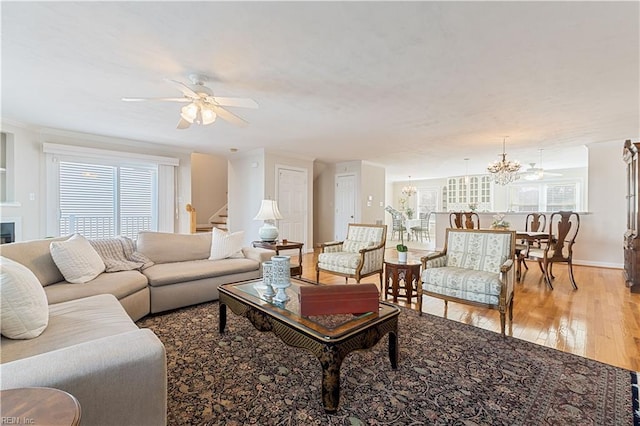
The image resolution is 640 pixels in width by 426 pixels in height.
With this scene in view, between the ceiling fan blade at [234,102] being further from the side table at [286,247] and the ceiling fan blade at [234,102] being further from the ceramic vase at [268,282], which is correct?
the side table at [286,247]

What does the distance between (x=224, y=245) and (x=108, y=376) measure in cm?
258

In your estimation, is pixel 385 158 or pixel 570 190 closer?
pixel 385 158

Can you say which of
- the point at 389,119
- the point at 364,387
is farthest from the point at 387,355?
the point at 389,119

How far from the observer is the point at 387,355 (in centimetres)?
213

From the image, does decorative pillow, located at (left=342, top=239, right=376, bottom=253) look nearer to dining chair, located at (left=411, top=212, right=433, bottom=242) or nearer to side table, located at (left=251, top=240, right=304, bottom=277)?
side table, located at (left=251, top=240, right=304, bottom=277)

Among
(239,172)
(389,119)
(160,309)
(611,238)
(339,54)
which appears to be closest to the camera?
(339,54)

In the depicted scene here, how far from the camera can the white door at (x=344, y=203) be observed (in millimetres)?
7684

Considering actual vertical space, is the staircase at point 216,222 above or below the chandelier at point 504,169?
below

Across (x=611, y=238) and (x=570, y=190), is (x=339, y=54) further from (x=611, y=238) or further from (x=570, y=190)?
(x=570, y=190)

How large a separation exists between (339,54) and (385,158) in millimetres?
5027

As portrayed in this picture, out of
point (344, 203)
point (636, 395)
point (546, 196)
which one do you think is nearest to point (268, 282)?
point (636, 395)

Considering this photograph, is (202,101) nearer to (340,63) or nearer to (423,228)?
(340,63)

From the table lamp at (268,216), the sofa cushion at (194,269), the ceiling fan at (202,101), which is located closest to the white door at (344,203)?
the table lamp at (268,216)

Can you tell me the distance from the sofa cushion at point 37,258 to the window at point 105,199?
2.83 metres
